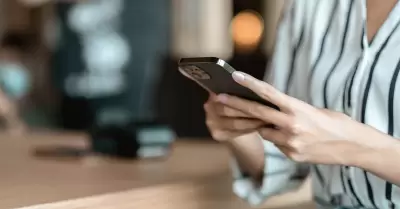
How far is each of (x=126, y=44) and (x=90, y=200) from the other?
1.76 meters

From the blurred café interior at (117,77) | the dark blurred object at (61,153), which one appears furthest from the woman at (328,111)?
the dark blurred object at (61,153)

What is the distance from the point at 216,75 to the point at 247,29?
219cm

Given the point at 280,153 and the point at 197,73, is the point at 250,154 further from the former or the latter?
the point at 197,73

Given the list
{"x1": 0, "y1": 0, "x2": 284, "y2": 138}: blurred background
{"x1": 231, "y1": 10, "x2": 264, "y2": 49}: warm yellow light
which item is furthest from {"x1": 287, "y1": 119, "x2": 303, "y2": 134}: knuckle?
{"x1": 231, "y1": 10, "x2": 264, "y2": 49}: warm yellow light

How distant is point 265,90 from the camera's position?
2.06 ft

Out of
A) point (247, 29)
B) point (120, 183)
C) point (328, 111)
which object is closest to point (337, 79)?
point (328, 111)

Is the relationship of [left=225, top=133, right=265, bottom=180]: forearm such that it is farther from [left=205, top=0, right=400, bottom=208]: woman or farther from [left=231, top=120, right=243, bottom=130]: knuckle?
[left=231, top=120, right=243, bottom=130]: knuckle

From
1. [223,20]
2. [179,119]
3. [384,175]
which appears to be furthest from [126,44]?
[384,175]

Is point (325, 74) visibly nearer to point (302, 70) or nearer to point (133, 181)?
point (302, 70)

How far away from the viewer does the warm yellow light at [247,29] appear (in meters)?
2.81

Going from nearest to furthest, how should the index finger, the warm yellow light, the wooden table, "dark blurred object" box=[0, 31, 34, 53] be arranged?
1. the index finger
2. the wooden table
3. "dark blurred object" box=[0, 31, 34, 53]
4. the warm yellow light

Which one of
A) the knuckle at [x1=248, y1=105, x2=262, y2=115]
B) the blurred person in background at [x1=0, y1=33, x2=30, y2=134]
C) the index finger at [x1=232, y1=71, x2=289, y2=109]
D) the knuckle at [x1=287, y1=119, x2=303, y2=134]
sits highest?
the index finger at [x1=232, y1=71, x2=289, y2=109]

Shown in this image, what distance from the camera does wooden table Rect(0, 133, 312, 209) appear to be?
0.74 m

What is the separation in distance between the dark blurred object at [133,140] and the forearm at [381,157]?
41cm
